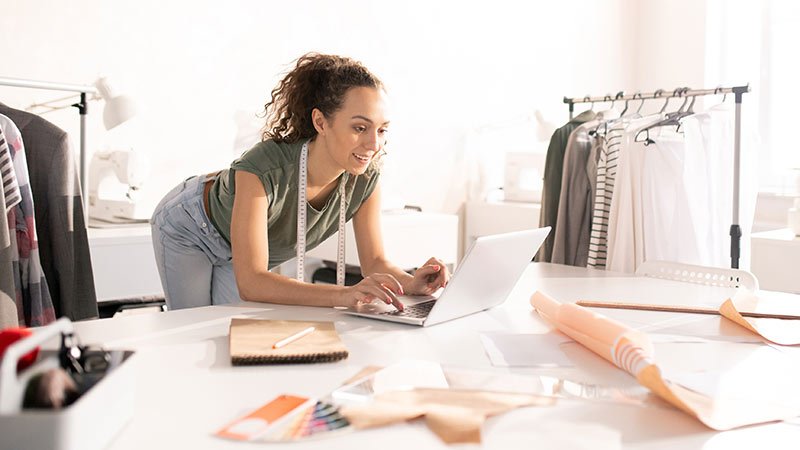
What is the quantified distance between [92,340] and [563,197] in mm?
2099

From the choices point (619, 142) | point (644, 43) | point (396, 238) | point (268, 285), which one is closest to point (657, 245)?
point (619, 142)

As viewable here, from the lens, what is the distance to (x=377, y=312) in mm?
1594

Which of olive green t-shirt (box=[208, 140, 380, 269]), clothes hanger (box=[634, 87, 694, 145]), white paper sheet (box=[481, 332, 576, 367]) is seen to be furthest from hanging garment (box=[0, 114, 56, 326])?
clothes hanger (box=[634, 87, 694, 145])

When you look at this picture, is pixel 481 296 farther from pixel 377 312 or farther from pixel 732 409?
pixel 732 409

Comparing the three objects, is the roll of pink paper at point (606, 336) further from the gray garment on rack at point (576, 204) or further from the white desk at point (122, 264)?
the white desk at point (122, 264)

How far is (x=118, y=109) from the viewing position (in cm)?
281

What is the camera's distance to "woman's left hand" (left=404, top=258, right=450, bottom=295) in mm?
1833

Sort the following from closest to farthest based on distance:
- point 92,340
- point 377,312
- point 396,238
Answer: point 92,340 → point 377,312 → point 396,238

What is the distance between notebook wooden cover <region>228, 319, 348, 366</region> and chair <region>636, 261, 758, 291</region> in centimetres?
112

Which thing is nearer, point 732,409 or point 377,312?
point 732,409

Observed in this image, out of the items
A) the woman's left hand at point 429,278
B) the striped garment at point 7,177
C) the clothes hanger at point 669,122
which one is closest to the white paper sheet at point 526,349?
the woman's left hand at point 429,278

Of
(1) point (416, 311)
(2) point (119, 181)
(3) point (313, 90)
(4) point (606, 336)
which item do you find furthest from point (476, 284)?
(2) point (119, 181)

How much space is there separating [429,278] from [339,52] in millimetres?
2399

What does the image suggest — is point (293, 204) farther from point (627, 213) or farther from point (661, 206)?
point (661, 206)
